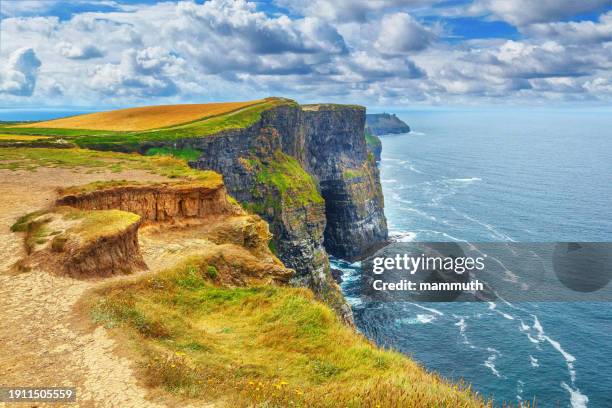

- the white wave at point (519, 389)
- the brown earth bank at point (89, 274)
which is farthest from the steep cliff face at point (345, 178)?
the brown earth bank at point (89, 274)

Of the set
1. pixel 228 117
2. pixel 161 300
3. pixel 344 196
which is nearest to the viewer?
pixel 161 300

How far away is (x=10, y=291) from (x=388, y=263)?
9674 cm

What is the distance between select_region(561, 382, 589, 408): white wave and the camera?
53625 millimetres

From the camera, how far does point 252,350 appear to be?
1742 centimetres

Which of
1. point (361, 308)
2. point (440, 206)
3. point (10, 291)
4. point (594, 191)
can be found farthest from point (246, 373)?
point (594, 191)

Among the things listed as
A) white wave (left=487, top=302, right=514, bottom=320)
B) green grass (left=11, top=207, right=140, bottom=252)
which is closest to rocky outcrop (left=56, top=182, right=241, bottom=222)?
green grass (left=11, top=207, right=140, bottom=252)

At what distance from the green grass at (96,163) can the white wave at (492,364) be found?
146 ft

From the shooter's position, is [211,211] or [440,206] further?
[440,206]

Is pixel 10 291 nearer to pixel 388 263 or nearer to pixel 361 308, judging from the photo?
pixel 361 308

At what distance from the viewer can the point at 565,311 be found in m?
77.4

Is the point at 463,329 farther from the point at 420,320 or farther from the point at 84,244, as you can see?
the point at 84,244

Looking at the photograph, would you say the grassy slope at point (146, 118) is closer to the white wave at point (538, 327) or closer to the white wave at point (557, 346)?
the white wave at point (538, 327)

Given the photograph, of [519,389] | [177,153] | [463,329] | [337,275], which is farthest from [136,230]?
[337,275]

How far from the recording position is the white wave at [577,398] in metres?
53.6
